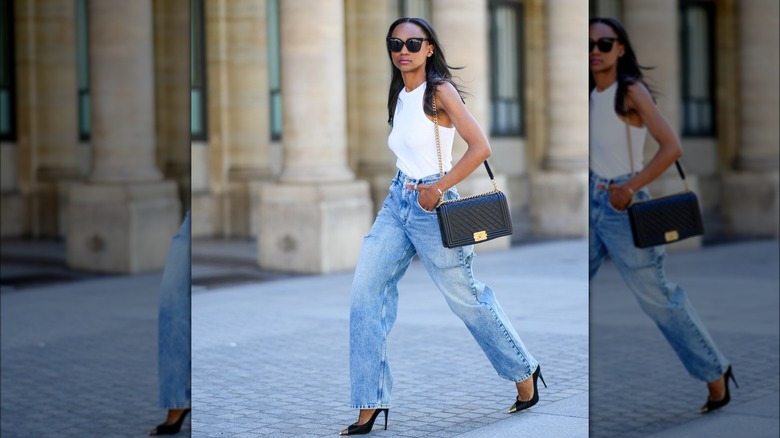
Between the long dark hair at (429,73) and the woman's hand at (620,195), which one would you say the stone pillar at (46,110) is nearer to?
the woman's hand at (620,195)

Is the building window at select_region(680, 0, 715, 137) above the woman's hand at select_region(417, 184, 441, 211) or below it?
above

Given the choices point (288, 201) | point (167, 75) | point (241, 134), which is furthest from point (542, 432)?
point (241, 134)

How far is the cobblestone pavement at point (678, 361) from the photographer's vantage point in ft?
11.5

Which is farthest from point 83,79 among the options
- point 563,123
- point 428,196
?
point 563,123

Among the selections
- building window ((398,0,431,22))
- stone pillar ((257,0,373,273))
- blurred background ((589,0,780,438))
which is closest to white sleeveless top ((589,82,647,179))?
blurred background ((589,0,780,438))

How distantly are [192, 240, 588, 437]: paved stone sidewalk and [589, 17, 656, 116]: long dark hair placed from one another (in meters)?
2.15

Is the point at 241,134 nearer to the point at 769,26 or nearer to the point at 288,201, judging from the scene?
the point at 288,201

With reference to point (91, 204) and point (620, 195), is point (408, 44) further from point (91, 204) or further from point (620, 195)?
point (91, 204)

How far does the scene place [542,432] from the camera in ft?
17.8

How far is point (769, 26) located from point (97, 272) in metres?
1.80

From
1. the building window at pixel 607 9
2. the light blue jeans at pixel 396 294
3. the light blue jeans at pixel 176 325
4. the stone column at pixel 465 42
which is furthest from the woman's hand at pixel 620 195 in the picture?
the stone column at pixel 465 42

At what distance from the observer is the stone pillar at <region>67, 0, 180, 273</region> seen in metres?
2.70

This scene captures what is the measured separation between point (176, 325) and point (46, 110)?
844 mm

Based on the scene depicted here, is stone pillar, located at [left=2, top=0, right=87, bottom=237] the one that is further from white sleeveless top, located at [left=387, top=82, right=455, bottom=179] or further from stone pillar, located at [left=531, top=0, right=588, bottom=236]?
stone pillar, located at [left=531, top=0, right=588, bottom=236]
